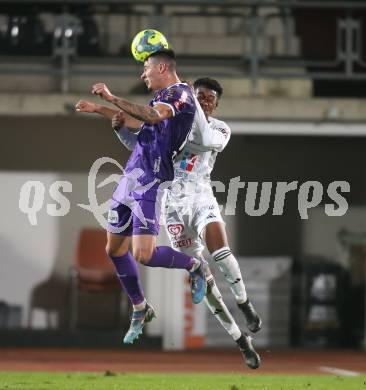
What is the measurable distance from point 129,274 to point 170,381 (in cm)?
188

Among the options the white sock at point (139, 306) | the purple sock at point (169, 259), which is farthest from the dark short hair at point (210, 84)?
the white sock at point (139, 306)

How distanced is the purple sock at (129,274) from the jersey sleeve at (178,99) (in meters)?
1.30

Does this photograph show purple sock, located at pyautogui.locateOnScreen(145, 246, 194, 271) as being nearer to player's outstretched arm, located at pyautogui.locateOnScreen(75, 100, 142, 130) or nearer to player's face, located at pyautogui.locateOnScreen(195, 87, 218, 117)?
player's outstretched arm, located at pyautogui.locateOnScreen(75, 100, 142, 130)

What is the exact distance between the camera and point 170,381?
11.4m

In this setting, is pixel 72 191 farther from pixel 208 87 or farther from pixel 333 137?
pixel 208 87

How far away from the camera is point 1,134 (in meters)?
18.4

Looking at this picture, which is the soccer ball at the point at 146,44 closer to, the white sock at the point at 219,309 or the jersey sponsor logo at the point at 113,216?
the jersey sponsor logo at the point at 113,216

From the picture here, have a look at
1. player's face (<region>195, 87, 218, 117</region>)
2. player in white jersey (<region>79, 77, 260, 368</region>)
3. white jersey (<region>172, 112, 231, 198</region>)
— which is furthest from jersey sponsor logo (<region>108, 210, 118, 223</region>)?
player's face (<region>195, 87, 218, 117</region>)

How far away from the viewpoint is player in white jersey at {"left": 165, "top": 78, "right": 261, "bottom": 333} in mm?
10195

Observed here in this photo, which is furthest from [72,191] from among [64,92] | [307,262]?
[307,262]

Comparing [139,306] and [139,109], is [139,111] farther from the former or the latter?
[139,306]

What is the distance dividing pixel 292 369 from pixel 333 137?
5.82m

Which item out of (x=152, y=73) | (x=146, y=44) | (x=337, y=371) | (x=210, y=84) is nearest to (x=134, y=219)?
(x=152, y=73)

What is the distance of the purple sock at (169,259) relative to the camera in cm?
952
